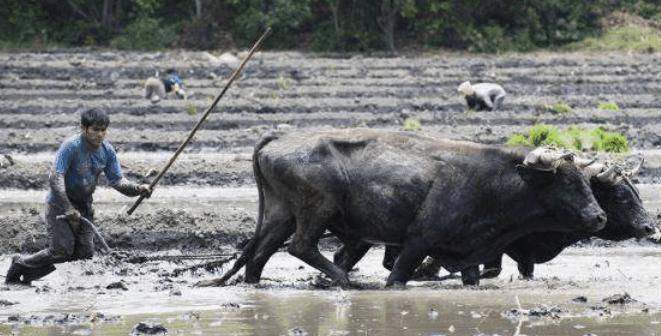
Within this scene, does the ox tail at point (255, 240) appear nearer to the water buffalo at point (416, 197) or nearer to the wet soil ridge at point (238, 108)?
the water buffalo at point (416, 197)

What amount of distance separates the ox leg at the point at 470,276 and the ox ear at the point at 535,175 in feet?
2.98

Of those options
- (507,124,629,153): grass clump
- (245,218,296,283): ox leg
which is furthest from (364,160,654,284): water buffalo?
(507,124,629,153): grass clump

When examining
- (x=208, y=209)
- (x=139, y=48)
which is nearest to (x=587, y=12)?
(x=139, y=48)

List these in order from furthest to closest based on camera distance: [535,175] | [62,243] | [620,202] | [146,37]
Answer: [146,37]
[620,202]
[535,175]
[62,243]

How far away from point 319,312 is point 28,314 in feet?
7.14

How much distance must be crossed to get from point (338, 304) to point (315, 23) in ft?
110

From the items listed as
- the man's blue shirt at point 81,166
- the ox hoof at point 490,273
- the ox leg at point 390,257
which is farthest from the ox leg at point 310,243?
the man's blue shirt at point 81,166

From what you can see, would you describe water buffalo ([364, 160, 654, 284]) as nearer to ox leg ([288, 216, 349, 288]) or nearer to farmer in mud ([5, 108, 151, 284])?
ox leg ([288, 216, 349, 288])

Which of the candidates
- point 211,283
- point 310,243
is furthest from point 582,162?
point 211,283

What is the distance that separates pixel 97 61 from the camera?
40.9m

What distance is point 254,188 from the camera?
22.1 m

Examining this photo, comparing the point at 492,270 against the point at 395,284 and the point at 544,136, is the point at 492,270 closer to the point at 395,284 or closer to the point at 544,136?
the point at 395,284

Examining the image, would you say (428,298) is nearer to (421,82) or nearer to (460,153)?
(460,153)

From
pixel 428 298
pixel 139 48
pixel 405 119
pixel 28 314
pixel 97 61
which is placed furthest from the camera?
pixel 139 48
